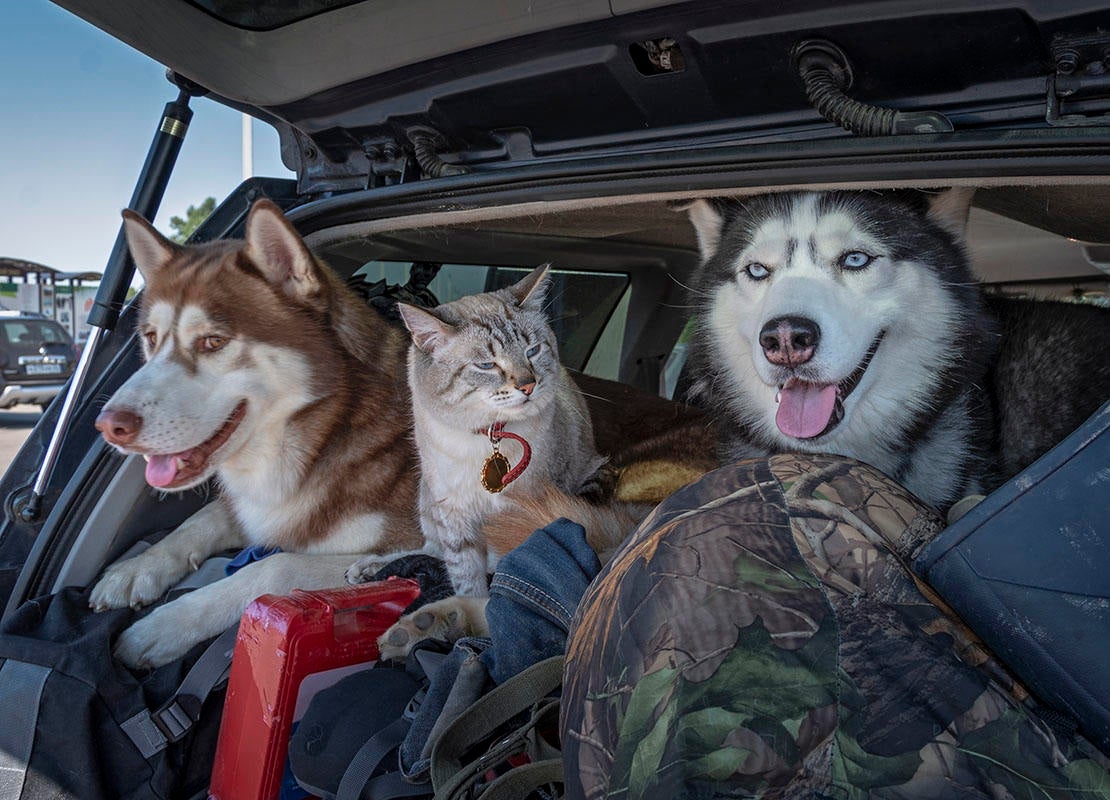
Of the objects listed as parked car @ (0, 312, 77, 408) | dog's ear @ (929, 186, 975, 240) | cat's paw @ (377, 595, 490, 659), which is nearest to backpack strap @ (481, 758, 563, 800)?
cat's paw @ (377, 595, 490, 659)

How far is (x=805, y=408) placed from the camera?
1.83 meters

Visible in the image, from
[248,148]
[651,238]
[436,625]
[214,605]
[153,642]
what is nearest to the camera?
[436,625]

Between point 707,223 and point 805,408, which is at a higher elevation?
point 707,223

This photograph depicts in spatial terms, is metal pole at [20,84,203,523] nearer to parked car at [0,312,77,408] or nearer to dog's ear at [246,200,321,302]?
dog's ear at [246,200,321,302]

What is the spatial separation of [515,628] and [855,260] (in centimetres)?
108

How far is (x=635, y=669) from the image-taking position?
98cm

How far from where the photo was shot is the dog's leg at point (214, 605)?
6.87ft

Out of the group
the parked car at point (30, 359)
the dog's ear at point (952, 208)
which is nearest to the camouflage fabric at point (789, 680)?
the dog's ear at point (952, 208)

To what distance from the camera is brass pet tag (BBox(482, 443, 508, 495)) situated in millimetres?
2250

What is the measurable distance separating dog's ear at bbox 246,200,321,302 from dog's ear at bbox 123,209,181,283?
0.26m

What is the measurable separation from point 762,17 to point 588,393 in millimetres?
1828

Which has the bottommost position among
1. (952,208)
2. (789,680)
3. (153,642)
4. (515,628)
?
(153,642)

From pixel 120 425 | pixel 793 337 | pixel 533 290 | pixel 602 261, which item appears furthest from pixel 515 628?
pixel 602 261

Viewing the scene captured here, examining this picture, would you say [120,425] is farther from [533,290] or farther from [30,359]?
[30,359]
